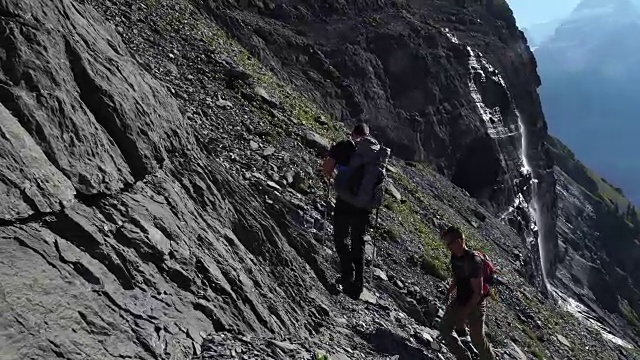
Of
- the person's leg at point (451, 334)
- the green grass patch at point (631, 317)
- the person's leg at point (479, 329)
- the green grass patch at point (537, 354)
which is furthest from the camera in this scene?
the green grass patch at point (631, 317)

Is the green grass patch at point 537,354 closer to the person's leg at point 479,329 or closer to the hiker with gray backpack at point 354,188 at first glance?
the person's leg at point 479,329

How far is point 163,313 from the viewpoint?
7469mm

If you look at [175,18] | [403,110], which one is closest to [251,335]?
[175,18]

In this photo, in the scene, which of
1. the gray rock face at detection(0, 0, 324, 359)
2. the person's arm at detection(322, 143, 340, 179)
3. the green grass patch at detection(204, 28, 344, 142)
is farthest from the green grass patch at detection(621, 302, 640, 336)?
the gray rock face at detection(0, 0, 324, 359)

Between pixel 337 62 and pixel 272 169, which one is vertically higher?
pixel 337 62

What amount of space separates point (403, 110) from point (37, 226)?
43.5 m

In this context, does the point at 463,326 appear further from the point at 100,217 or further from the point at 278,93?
the point at 278,93

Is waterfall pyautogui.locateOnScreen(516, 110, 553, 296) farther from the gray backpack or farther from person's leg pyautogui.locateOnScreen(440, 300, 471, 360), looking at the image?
the gray backpack

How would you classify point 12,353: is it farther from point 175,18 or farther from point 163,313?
point 175,18

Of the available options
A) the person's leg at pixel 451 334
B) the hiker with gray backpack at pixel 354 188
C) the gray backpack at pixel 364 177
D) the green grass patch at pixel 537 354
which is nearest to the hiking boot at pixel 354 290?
the hiker with gray backpack at pixel 354 188

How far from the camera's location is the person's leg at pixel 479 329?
1116cm

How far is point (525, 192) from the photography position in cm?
6675

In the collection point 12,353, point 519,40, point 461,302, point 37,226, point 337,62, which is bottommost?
point 12,353

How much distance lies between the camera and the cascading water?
57.8m
